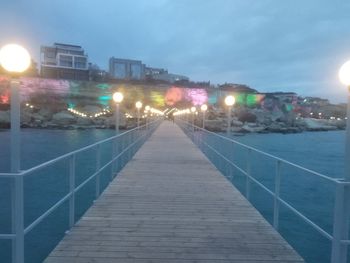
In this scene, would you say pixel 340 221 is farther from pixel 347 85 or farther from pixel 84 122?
pixel 84 122

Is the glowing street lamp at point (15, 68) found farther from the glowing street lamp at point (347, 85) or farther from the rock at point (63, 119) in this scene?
the rock at point (63, 119)

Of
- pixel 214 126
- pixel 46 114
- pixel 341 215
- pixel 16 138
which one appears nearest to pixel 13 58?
pixel 16 138

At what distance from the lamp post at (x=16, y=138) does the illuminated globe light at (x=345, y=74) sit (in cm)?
277

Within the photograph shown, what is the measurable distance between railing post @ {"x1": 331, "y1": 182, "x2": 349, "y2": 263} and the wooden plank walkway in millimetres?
746

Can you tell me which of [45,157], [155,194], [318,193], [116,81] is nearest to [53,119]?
[116,81]

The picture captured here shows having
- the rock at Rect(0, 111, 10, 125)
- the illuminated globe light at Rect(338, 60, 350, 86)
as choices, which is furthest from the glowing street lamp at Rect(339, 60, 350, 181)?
the rock at Rect(0, 111, 10, 125)

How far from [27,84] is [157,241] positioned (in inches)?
4233

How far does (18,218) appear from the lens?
3.87 m

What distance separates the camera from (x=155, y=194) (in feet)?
25.5

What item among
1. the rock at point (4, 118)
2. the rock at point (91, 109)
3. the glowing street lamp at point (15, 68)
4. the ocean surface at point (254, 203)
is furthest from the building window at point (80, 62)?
the glowing street lamp at point (15, 68)

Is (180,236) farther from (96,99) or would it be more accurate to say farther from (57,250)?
(96,99)

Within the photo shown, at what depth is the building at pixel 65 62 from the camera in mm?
130125

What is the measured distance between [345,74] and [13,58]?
2887 millimetres

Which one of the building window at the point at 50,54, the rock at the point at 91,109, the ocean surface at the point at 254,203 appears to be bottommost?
the ocean surface at the point at 254,203
